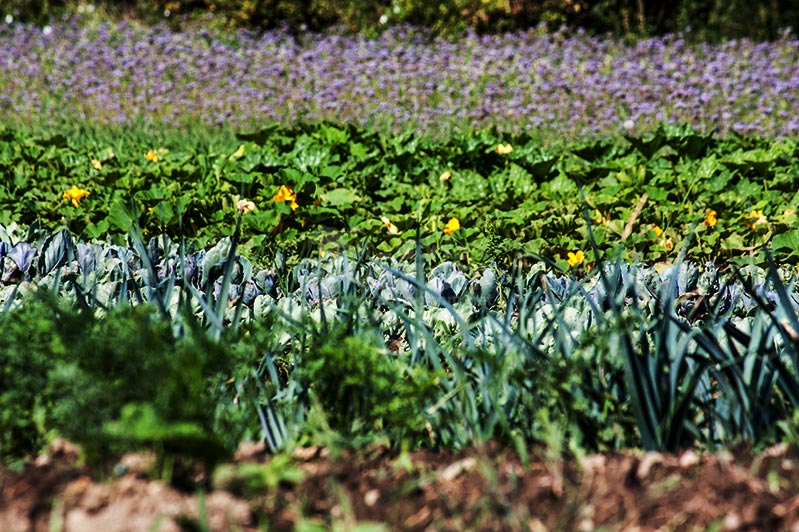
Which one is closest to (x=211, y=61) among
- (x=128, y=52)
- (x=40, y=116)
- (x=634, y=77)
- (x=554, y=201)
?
(x=128, y=52)

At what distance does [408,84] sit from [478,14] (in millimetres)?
3341

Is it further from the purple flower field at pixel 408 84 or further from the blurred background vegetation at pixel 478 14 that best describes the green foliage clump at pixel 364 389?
the blurred background vegetation at pixel 478 14

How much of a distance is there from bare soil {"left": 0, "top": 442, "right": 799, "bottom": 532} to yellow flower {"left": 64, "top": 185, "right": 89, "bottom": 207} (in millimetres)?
2338

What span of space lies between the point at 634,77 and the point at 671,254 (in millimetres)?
4751

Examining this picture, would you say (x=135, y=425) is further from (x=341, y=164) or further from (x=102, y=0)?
(x=102, y=0)

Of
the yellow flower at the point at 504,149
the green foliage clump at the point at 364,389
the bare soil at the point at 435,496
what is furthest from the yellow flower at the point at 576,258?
the bare soil at the point at 435,496

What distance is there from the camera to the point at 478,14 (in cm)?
1102

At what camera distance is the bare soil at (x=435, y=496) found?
53.9 inches

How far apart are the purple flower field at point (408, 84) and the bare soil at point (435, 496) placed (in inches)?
201

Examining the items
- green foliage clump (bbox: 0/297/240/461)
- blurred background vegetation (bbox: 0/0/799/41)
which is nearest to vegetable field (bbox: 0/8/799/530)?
green foliage clump (bbox: 0/297/240/461)

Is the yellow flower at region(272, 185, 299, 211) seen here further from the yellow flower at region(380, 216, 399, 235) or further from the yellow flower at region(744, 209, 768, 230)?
the yellow flower at region(744, 209, 768, 230)

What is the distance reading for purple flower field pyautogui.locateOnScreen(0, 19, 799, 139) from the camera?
7.11 m

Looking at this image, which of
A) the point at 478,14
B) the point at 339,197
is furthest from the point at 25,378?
the point at 478,14

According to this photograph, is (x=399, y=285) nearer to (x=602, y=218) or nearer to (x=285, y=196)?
(x=285, y=196)
